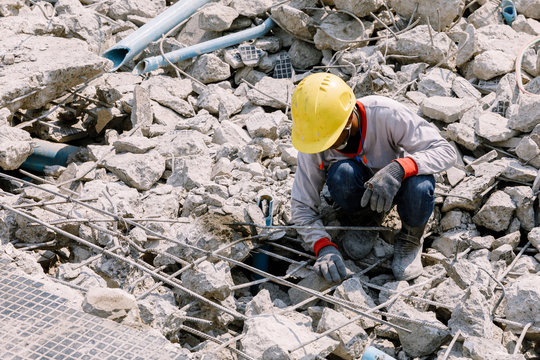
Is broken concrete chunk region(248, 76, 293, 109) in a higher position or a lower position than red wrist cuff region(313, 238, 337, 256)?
higher

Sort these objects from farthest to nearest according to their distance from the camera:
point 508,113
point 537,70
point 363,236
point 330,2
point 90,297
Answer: point 330,2
point 537,70
point 508,113
point 363,236
point 90,297

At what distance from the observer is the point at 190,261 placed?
350 centimetres

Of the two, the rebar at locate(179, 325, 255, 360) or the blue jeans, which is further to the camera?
the blue jeans

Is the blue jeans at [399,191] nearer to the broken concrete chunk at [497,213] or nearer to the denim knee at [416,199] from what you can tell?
the denim knee at [416,199]

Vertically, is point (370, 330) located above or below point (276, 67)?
below

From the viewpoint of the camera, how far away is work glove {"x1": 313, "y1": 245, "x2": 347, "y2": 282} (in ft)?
11.3

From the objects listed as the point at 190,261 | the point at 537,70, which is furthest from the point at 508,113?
the point at 190,261

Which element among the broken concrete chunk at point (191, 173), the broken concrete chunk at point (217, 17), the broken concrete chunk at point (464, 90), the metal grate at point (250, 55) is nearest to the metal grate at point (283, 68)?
the metal grate at point (250, 55)

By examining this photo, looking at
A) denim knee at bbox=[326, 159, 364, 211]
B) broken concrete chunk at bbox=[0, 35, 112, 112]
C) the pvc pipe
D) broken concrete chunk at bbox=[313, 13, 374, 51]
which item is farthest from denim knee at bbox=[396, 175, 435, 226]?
the pvc pipe

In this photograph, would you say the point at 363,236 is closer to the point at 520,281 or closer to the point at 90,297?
the point at 520,281

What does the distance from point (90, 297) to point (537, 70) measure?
380 cm

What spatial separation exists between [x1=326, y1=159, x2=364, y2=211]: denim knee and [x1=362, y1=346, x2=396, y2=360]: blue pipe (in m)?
1.01

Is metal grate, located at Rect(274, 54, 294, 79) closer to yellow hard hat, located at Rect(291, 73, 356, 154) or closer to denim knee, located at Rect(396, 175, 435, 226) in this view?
yellow hard hat, located at Rect(291, 73, 356, 154)

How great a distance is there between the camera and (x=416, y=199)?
349 cm
